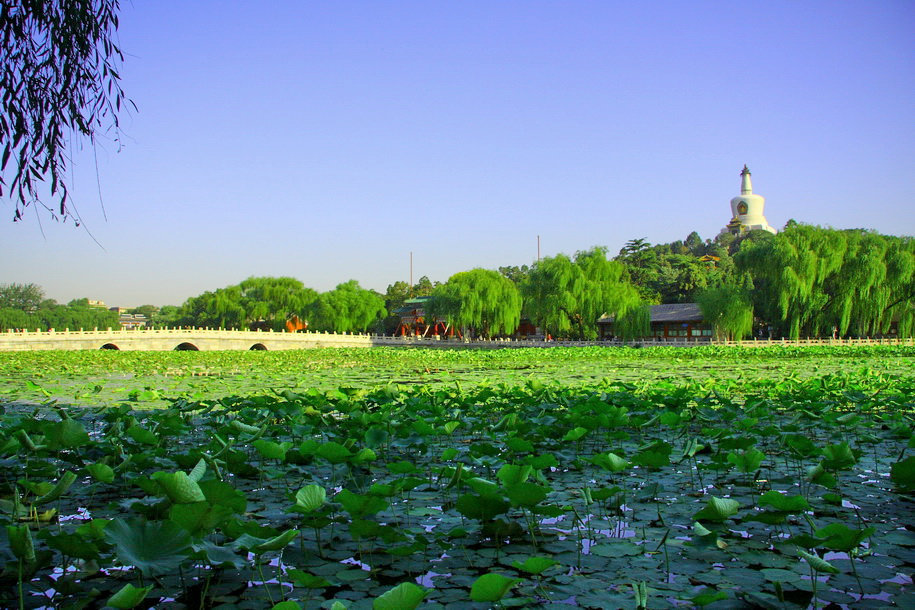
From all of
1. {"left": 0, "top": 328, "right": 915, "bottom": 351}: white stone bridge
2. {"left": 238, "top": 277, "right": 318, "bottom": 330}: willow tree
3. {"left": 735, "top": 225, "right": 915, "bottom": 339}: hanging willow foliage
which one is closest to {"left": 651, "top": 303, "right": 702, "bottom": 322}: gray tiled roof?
{"left": 0, "top": 328, "right": 915, "bottom": 351}: white stone bridge

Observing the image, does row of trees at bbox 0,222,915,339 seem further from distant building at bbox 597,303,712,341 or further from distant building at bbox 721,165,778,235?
distant building at bbox 721,165,778,235

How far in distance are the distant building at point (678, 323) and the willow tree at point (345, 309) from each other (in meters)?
16.9

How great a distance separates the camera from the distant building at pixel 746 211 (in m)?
73.1

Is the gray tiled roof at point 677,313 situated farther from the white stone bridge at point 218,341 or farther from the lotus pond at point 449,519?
the lotus pond at point 449,519

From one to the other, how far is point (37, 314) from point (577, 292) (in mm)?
46258

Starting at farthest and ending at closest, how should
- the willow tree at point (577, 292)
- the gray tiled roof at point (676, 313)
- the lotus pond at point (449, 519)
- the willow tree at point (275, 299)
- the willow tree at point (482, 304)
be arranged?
the willow tree at point (275, 299) < the willow tree at point (482, 304) < the gray tiled roof at point (676, 313) < the willow tree at point (577, 292) < the lotus pond at point (449, 519)

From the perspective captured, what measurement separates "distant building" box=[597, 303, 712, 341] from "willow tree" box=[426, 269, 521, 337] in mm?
4746

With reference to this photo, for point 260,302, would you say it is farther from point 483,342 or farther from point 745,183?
point 745,183

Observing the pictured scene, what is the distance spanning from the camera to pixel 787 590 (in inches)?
79.5

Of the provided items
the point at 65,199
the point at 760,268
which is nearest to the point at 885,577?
the point at 65,199

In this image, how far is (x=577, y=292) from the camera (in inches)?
1166

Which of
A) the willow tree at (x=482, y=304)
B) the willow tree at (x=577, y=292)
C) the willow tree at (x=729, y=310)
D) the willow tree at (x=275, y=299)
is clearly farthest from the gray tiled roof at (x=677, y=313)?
the willow tree at (x=275, y=299)

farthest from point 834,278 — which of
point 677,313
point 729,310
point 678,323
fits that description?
point 678,323

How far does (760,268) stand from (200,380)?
22523 mm
